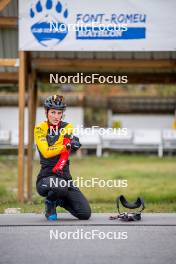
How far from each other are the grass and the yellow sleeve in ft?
6.17

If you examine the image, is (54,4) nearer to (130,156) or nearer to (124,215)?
(124,215)

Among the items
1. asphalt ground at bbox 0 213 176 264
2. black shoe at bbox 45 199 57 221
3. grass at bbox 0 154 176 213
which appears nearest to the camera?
asphalt ground at bbox 0 213 176 264

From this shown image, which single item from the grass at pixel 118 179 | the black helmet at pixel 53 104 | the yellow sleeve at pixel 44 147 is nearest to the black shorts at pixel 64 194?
the yellow sleeve at pixel 44 147

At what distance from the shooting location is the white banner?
12.6m

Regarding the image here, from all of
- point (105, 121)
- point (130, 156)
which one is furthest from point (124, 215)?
point (105, 121)

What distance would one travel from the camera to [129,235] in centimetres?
767

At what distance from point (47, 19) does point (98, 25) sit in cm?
92

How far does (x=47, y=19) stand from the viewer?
12688 mm

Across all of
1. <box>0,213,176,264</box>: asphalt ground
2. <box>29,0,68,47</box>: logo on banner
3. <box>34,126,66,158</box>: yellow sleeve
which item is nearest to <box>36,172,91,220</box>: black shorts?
<box>0,213,176,264</box>: asphalt ground

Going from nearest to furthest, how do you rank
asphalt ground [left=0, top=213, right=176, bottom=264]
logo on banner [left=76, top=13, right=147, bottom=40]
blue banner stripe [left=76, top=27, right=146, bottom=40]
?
asphalt ground [left=0, top=213, right=176, bottom=264], logo on banner [left=76, top=13, right=147, bottom=40], blue banner stripe [left=76, top=27, right=146, bottom=40]

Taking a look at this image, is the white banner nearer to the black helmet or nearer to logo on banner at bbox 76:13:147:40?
logo on banner at bbox 76:13:147:40

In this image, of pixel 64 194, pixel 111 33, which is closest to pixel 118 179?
pixel 111 33

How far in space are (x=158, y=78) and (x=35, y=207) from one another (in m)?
5.28

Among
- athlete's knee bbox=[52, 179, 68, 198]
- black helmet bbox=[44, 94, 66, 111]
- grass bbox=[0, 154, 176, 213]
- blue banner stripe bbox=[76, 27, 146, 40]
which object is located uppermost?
blue banner stripe bbox=[76, 27, 146, 40]
